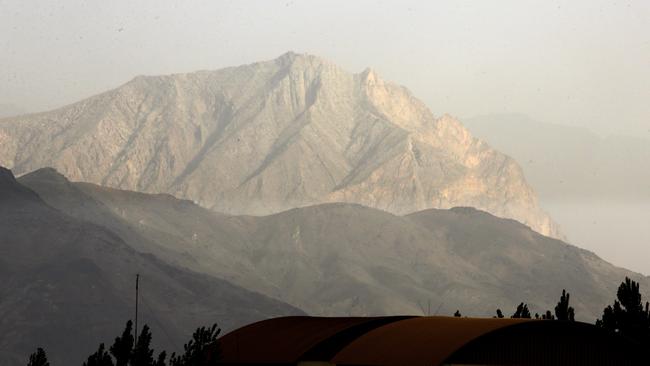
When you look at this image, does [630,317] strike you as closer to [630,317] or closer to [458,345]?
[630,317]

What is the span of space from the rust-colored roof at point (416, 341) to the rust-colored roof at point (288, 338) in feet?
6.74

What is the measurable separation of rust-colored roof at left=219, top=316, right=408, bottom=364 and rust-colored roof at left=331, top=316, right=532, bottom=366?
2054 mm

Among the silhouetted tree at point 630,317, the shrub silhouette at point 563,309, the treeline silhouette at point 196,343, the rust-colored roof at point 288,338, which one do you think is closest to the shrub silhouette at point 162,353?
the treeline silhouette at point 196,343

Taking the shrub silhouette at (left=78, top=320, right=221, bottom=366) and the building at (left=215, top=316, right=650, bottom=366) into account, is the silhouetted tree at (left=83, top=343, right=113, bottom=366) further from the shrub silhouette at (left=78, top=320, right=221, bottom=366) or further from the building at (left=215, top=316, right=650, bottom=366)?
the building at (left=215, top=316, right=650, bottom=366)

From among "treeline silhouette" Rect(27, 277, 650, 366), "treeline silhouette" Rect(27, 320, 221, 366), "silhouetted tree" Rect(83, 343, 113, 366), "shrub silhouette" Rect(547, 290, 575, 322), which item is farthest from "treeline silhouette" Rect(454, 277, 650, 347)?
"silhouetted tree" Rect(83, 343, 113, 366)

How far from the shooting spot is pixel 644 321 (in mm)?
73875

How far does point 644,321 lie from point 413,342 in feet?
79.3

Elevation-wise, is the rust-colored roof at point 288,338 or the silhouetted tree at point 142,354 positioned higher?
the rust-colored roof at point 288,338

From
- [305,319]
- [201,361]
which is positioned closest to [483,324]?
[201,361]

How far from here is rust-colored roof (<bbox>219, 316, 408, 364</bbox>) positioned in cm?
6169

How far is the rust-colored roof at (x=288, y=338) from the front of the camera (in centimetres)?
6169

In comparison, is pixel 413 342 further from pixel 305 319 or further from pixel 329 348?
pixel 305 319

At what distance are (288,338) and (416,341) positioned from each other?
40.2 feet

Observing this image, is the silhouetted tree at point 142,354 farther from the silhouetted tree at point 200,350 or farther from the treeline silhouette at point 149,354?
the silhouetted tree at point 200,350
